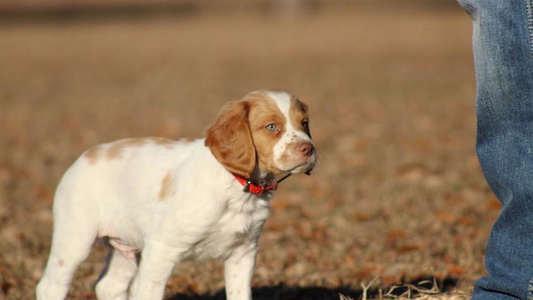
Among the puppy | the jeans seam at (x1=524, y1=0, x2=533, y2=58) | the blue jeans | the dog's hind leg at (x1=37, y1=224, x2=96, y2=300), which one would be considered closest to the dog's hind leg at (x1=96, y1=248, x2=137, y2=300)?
the puppy

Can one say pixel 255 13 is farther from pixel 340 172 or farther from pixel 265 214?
pixel 265 214

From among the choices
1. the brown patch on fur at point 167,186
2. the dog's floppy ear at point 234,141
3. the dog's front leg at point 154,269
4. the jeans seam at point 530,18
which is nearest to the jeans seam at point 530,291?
the jeans seam at point 530,18

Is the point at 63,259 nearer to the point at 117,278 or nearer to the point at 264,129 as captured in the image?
the point at 117,278

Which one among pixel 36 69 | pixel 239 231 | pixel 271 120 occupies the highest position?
pixel 271 120

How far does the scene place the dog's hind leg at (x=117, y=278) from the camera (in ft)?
16.4

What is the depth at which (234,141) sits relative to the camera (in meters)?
4.13

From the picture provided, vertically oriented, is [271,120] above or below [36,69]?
above

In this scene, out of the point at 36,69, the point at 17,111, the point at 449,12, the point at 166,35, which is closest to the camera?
the point at 17,111

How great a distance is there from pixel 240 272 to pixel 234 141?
826 millimetres

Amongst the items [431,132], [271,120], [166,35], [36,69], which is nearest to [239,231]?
[271,120]

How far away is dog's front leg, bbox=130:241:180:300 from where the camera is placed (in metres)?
4.27

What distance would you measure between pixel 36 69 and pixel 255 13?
75.4 ft

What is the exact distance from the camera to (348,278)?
610 cm

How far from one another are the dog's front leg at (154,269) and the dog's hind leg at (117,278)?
2.15 ft
